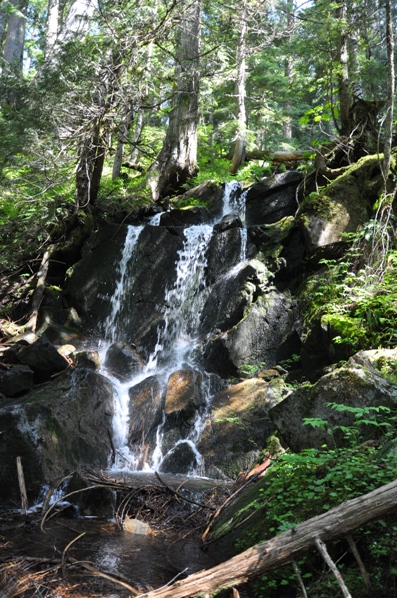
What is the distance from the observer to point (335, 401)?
201 inches

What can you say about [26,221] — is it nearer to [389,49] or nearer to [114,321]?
[114,321]

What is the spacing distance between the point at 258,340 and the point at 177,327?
7.50 ft

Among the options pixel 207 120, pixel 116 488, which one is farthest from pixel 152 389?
pixel 207 120

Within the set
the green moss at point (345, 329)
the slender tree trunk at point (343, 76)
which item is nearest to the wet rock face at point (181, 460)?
the green moss at point (345, 329)

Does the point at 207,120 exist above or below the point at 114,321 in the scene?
above

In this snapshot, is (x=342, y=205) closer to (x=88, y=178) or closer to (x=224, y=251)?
(x=224, y=251)

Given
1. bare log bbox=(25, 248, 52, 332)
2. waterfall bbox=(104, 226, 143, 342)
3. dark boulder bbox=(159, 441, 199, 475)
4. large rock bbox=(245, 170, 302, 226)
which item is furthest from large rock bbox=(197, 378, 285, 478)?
large rock bbox=(245, 170, 302, 226)

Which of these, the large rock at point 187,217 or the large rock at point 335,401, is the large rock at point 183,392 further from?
the large rock at point 187,217

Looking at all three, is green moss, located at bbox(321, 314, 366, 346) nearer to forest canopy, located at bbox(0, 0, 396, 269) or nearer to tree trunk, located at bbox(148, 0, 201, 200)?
forest canopy, located at bbox(0, 0, 396, 269)

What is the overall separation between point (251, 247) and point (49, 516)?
26.2 ft

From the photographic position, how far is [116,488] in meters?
6.03

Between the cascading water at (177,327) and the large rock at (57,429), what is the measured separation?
1.37 feet

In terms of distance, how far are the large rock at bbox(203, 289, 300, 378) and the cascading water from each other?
0.51 metres

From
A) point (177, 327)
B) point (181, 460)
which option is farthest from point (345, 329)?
point (177, 327)
